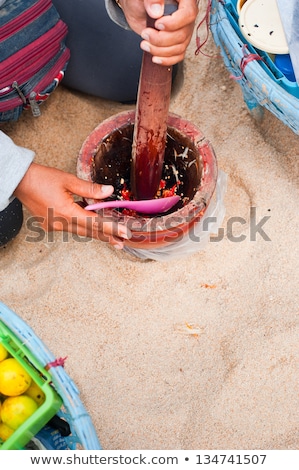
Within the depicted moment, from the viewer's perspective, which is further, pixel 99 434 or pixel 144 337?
pixel 144 337

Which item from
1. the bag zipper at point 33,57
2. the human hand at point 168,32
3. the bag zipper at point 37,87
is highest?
the human hand at point 168,32

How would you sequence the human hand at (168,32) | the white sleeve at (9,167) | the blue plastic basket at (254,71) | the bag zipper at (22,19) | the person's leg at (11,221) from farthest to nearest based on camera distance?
the person's leg at (11,221) < the bag zipper at (22,19) < the blue plastic basket at (254,71) < the white sleeve at (9,167) < the human hand at (168,32)

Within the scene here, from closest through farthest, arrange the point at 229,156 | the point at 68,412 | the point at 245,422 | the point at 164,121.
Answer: the point at 68,412 → the point at 164,121 → the point at 245,422 → the point at 229,156

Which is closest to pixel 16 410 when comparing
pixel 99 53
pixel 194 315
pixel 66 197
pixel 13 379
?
pixel 13 379

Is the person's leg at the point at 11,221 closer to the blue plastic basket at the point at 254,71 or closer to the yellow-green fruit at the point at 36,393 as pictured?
the yellow-green fruit at the point at 36,393

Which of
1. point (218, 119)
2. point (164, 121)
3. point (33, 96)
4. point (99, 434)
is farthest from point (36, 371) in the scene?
point (218, 119)

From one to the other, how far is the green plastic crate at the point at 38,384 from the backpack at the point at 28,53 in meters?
0.76

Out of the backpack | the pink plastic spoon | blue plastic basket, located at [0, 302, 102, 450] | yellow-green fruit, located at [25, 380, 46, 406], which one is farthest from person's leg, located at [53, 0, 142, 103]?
yellow-green fruit, located at [25, 380, 46, 406]

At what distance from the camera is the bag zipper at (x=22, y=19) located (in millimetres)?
1677

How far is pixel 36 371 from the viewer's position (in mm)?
1389

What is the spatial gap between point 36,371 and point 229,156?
0.98 meters

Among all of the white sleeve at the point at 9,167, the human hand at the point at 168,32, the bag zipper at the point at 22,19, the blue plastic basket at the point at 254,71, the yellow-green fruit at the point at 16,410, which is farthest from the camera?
the bag zipper at the point at 22,19

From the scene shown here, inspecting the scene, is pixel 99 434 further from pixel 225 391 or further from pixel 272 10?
pixel 272 10

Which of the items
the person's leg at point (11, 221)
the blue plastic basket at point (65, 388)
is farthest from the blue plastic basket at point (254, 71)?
the blue plastic basket at point (65, 388)
